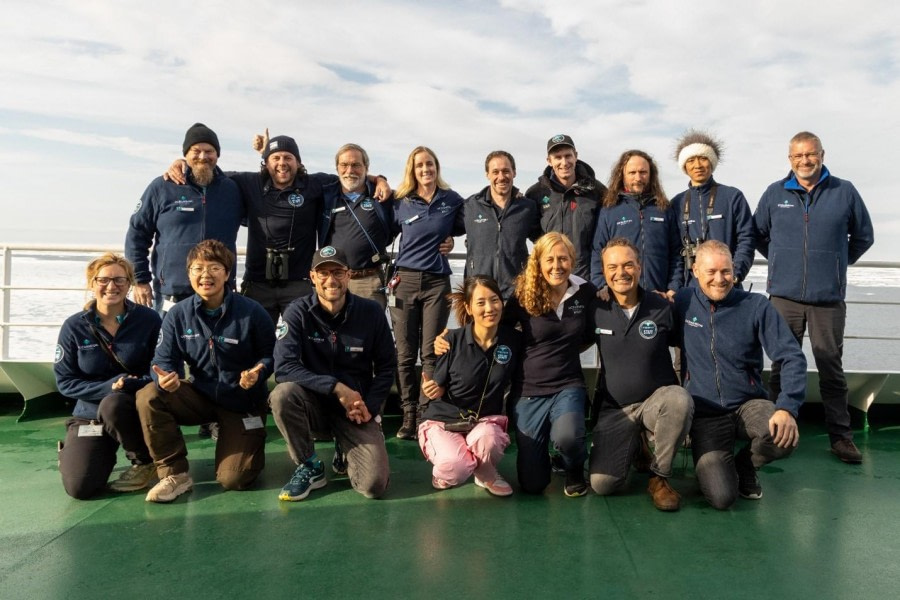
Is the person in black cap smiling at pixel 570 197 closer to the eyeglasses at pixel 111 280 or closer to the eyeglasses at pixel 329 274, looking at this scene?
the eyeglasses at pixel 329 274

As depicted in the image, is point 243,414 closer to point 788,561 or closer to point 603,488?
point 603,488

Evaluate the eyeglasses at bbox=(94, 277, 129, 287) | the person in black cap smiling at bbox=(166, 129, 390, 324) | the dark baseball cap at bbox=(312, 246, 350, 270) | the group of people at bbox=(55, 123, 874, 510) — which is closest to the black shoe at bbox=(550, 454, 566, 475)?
the group of people at bbox=(55, 123, 874, 510)

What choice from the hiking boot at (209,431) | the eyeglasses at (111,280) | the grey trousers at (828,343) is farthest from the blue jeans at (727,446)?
the eyeglasses at (111,280)

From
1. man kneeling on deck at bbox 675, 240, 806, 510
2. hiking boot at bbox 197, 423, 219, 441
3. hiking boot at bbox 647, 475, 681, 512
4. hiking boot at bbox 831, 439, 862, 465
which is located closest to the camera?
hiking boot at bbox 647, 475, 681, 512

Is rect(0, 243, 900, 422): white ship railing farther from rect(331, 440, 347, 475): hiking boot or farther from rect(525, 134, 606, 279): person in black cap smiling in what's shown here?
rect(331, 440, 347, 475): hiking boot

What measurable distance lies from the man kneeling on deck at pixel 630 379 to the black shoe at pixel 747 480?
1.16 feet

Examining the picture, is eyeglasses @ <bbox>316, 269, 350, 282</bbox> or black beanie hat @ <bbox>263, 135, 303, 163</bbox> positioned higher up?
black beanie hat @ <bbox>263, 135, 303, 163</bbox>

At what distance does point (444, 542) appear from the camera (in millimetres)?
2607

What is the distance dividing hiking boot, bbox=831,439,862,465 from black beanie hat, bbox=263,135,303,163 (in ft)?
12.1

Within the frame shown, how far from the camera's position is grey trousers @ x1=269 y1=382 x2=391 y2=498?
314 cm

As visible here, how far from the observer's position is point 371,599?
7.03 feet

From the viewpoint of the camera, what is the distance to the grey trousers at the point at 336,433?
3145mm

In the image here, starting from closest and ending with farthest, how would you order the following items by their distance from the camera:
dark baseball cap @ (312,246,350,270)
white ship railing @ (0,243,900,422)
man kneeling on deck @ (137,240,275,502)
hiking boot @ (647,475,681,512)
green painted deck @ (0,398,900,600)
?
green painted deck @ (0,398,900,600)
hiking boot @ (647,475,681,512)
man kneeling on deck @ (137,240,275,502)
dark baseball cap @ (312,246,350,270)
white ship railing @ (0,243,900,422)

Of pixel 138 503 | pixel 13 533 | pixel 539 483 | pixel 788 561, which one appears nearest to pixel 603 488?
pixel 539 483
